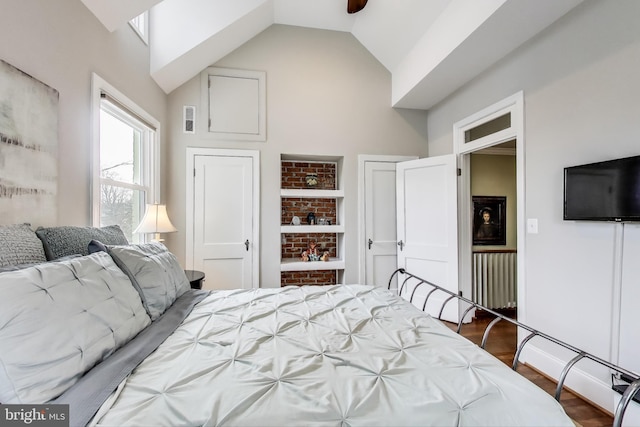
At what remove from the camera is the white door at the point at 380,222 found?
3701 mm

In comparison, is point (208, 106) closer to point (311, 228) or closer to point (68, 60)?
point (68, 60)

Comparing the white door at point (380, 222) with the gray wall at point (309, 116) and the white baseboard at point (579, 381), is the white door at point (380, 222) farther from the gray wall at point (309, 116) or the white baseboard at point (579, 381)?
the white baseboard at point (579, 381)

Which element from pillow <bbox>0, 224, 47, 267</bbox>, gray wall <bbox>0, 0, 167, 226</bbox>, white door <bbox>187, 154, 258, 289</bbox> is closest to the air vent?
white door <bbox>187, 154, 258, 289</bbox>

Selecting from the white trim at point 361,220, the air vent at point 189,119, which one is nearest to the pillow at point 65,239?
the air vent at point 189,119

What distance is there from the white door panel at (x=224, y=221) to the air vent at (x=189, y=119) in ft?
1.11

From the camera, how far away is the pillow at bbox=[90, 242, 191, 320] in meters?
1.39

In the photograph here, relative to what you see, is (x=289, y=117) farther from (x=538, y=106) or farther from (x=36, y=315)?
(x=36, y=315)

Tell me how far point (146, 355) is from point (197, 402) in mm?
374

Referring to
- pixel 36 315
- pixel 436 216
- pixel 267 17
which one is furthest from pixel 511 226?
pixel 36 315

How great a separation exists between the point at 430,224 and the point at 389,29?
2.36 meters

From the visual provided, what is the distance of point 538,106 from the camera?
2.29 m

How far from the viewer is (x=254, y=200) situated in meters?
3.43

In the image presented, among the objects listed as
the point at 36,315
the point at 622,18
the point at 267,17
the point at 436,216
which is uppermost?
the point at 267,17

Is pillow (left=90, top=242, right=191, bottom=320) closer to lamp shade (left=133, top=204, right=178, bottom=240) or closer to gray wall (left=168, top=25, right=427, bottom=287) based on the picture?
lamp shade (left=133, top=204, right=178, bottom=240)
